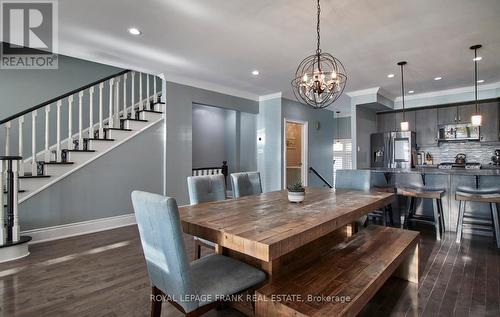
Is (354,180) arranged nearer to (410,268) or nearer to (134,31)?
(410,268)

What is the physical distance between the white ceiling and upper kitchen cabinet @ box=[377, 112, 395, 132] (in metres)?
1.84

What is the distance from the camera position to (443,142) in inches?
235

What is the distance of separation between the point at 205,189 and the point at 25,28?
291 cm

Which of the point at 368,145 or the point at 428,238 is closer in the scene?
the point at 428,238

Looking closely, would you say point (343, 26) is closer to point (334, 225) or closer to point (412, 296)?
point (334, 225)

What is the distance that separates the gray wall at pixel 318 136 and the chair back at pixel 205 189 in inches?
147

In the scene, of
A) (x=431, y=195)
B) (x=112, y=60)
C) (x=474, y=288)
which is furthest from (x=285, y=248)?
(x=112, y=60)

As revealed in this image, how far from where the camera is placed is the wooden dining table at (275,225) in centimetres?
139

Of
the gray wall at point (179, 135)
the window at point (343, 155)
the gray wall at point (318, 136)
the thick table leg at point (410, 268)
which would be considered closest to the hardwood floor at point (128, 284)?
the thick table leg at point (410, 268)

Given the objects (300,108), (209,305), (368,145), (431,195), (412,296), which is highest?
(300,108)

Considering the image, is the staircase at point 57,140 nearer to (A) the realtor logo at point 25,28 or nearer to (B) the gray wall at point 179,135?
(B) the gray wall at point 179,135

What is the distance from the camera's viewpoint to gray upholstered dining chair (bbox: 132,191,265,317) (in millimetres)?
1339

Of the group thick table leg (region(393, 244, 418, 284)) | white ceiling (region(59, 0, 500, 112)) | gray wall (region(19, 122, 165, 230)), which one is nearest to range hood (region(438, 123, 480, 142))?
white ceiling (region(59, 0, 500, 112))

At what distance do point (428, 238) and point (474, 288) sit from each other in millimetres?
1511
